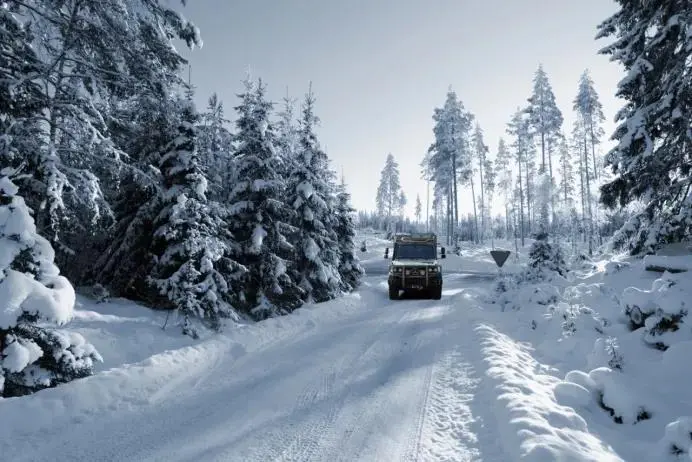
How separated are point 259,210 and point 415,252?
7934 millimetres

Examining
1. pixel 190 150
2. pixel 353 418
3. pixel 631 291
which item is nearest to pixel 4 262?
pixel 353 418

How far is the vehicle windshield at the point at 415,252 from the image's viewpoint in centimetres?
1747

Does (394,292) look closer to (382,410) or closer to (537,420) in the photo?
(382,410)

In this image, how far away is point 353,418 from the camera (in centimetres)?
508

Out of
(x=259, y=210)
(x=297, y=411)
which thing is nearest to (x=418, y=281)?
(x=259, y=210)

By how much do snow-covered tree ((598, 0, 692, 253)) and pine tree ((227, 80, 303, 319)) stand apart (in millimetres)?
10446

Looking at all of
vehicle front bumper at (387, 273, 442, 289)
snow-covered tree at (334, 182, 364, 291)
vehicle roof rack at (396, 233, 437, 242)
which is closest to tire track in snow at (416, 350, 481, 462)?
vehicle front bumper at (387, 273, 442, 289)

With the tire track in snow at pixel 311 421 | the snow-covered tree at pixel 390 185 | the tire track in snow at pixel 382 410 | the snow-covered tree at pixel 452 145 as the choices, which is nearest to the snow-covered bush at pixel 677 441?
the tire track in snow at pixel 382 410

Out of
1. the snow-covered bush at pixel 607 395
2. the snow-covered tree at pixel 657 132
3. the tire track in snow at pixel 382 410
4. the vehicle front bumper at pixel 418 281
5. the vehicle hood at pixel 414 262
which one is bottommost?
the tire track in snow at pixel 382 410

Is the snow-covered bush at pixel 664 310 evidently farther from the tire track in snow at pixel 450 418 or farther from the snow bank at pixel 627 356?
the tire track in snow at pixel 450 418

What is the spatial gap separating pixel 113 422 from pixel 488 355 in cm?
638

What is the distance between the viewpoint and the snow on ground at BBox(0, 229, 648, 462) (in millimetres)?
4312

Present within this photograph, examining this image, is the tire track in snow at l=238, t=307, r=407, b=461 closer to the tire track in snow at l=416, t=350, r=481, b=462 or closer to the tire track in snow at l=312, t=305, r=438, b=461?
the tire track in snow at l=312, t=305, r=438, b=461

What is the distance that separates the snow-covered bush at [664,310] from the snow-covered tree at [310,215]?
10558 millimetres
